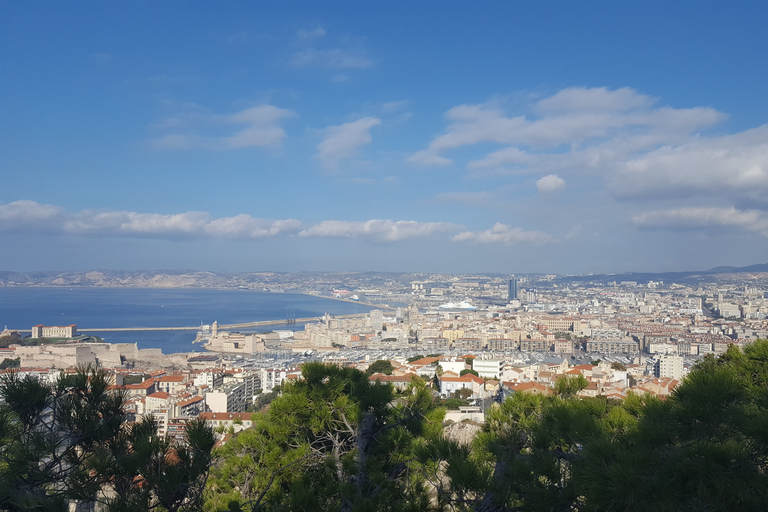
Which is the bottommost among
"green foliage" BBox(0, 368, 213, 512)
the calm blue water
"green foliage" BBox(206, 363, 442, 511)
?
the calm blue water

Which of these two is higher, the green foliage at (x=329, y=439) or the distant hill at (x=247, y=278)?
the green foliage at (x=329, y=439)

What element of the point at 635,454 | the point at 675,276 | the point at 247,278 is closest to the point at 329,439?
the point at 635,454

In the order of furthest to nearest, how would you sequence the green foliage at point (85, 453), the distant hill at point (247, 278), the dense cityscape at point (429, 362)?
the distant hill at point (247, 278), the dense cityscape at point (429, 362), the green foliage at point (85, 453)

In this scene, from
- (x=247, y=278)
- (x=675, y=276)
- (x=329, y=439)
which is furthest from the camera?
(x=247, y=278)

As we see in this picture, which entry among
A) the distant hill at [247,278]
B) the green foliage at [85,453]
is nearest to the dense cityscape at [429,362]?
the green foliage at [85,453]

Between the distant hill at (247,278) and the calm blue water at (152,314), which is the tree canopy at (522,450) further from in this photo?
the distant hill at (247,278)

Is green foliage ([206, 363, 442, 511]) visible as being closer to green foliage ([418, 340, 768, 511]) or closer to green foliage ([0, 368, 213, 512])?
green foliage ([418, 340, 768, 511])

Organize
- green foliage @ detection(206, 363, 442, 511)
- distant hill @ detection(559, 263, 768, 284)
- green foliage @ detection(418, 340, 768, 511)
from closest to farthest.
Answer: green foliage @ detection(418, 340, 768, 511) → green foliage @ detection(206, 363, 442, 511) → distant hill @ detection(559, 263, 768, 284)

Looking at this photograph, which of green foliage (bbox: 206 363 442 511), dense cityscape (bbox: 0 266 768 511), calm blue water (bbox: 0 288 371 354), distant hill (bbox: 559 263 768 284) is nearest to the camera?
dense cityscape (bbox: 0 266 768 511)

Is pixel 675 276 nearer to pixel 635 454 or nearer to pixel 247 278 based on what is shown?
pixel 247 278

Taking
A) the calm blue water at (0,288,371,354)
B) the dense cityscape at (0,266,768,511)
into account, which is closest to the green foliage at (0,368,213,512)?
the dense cityscape at (0,266,768,511)

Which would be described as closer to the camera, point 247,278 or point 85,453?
point 85,453

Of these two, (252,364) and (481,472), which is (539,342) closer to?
(252,364)
